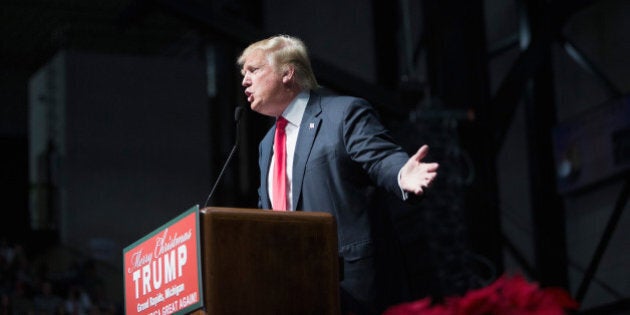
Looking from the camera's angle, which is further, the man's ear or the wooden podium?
the man's ear

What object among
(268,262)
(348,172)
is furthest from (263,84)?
(268,262)

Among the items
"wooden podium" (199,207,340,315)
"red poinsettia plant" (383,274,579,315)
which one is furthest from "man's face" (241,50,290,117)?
"red poinsettia plant" (383,274,579,315)

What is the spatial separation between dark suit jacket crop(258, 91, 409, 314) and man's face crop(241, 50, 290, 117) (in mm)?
81

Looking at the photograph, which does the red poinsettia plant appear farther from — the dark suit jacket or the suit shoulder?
the suit shoulder

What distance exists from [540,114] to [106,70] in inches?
203

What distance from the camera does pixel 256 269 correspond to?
89.3 inches

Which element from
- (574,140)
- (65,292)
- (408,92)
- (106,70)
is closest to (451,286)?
(408,92)

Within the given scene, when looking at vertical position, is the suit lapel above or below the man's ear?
below

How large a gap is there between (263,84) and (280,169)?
8.3 inches

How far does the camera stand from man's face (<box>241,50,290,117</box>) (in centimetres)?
268

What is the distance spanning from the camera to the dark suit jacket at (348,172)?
8.21 ft

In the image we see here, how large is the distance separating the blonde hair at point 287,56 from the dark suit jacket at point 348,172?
99 mm

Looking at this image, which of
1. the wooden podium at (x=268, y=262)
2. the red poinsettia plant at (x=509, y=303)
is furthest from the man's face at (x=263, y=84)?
the red poinsettia plant at (x=509, y=303)

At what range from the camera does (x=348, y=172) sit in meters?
2.58
